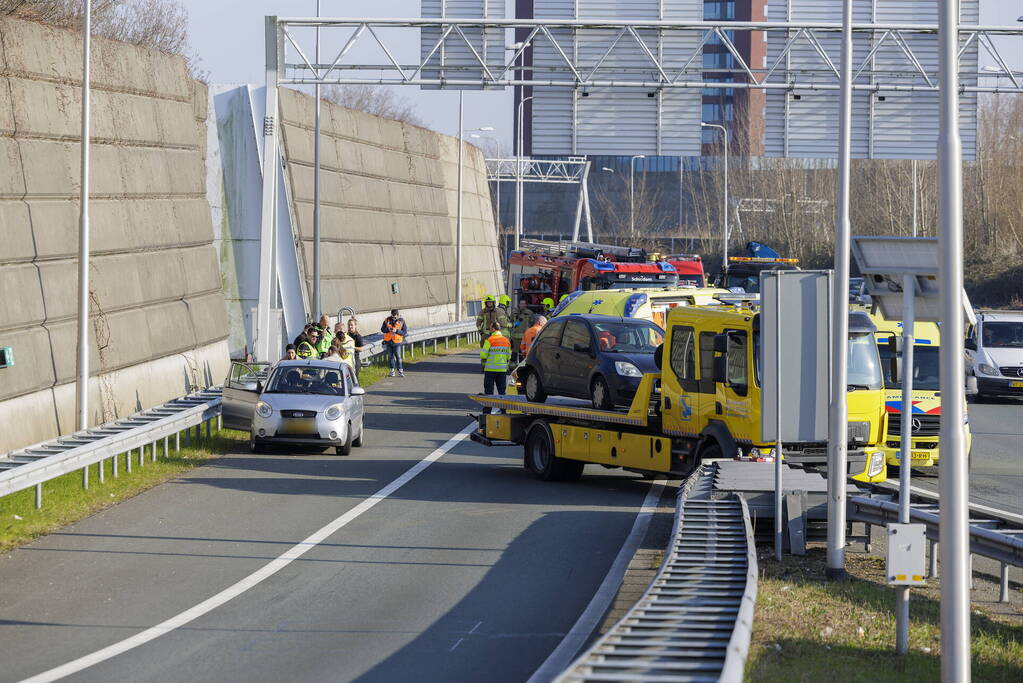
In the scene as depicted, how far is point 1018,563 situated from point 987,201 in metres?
66.6

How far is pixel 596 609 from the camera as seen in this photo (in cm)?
1219

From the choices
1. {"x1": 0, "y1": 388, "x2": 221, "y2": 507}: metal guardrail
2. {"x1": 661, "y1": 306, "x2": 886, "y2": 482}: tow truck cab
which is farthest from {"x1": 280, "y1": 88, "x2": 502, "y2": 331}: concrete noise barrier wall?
{"x1": 661, "y1": 306, "x2": 886, "y2": 482}: tow truck cab

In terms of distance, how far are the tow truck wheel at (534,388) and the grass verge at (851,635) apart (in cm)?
980

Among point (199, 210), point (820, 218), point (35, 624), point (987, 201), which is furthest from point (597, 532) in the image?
point (820, 218)

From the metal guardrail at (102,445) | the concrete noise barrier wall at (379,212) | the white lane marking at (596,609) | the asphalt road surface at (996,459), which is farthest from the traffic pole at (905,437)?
the concrete noise barrier wall at (379,212)

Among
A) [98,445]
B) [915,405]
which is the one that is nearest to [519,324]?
[915,405]

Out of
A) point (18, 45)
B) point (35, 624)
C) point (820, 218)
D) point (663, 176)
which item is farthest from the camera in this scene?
point (663, 176)

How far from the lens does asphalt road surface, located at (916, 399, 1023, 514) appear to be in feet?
64.0

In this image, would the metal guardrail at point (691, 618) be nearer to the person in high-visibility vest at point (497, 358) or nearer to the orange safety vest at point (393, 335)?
the person in high-visibility vest at point (497, 358)

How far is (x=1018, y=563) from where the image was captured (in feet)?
40.0

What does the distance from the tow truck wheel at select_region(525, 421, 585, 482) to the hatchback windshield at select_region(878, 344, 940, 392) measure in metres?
4.55

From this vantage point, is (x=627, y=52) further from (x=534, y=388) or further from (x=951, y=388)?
(x=951, y=388)

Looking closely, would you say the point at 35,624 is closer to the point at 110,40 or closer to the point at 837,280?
the point at 837,280

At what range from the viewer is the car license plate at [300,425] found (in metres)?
23.2
